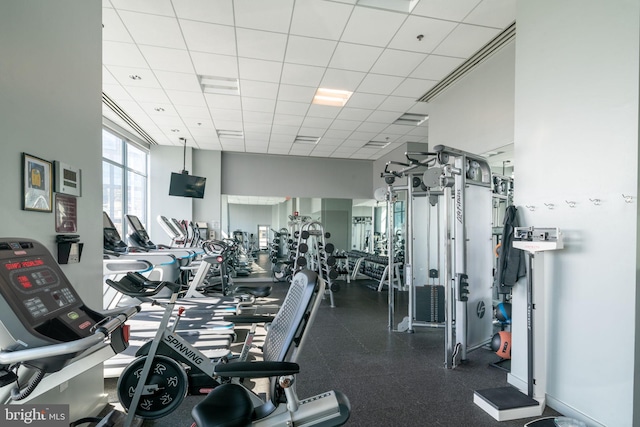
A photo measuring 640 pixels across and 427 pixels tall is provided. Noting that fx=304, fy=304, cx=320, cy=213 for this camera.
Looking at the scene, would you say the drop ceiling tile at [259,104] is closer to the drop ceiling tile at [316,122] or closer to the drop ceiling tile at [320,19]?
the drop ceiling tile at [316,122]

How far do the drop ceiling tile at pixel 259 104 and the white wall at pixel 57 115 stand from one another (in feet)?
9.33

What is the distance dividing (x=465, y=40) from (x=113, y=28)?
3933 mm

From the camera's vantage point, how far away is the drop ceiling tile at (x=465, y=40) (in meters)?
3.35

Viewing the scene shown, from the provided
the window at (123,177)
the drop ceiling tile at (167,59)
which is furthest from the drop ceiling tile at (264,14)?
the window at (123,177)

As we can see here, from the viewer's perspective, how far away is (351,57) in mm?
3865

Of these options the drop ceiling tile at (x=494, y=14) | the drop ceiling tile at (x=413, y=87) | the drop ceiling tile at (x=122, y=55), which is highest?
the drop ceiling tile at (x=494, y=14)

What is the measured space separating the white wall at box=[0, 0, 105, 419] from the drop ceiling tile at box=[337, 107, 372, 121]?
3.90m

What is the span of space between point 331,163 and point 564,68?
6942 mm

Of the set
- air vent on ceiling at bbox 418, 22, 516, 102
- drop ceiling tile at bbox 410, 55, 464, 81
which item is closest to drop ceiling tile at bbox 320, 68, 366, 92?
drop ceiling tile at bbox 410, 55, 464, 81

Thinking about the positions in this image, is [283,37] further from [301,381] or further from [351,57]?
[301,381]

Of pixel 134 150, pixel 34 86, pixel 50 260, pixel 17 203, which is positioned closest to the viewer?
pixel 50 260

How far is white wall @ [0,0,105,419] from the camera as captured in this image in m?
1.57

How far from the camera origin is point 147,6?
300cm

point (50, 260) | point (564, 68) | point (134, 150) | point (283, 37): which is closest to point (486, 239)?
point (564, 68)
